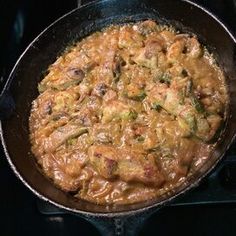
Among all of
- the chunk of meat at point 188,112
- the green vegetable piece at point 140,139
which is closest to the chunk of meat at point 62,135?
the green vegetable piece at point 140,139

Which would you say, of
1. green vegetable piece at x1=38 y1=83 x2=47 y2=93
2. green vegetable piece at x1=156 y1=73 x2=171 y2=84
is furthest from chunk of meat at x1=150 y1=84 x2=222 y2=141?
green vegetable piece at x1=38 y1=83 x2=47 y2=93

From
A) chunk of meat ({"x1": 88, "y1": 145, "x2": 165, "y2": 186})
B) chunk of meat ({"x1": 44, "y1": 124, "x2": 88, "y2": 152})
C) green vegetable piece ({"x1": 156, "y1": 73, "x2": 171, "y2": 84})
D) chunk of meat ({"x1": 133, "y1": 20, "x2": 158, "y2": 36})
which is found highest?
chunk of meat ({"x1": 133, "y1": 20, "x2": 158, "y2": 36})

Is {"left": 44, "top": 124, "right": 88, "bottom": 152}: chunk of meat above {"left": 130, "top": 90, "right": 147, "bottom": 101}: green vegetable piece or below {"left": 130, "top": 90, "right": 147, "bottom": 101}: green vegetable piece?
below

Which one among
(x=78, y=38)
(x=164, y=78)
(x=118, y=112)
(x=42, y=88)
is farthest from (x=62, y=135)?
(x=78, y=38)

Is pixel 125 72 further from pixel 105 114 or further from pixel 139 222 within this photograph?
pixel 139 222

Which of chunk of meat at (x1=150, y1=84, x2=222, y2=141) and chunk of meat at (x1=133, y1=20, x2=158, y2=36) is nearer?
chunk of meat at (x1=150, y1=84, x2=222, y2=141)

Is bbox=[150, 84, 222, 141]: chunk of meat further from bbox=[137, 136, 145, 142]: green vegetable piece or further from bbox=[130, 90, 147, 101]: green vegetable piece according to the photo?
bbox=[137, 136, 145, 142]: green vegetable piece
